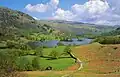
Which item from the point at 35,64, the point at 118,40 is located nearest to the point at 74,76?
the point at 35,64

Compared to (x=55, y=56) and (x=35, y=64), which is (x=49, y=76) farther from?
(x=55, y=56)

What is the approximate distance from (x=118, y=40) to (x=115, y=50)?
53472mm

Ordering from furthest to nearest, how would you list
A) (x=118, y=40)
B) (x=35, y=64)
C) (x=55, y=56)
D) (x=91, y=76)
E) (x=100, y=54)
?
(x=118, y=40), (x=55, y=56), (x=100, y=54), (x=35, y=64), (x=91, y=76)

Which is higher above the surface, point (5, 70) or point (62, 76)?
point (5, 70)

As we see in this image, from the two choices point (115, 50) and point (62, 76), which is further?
point (115, 50)

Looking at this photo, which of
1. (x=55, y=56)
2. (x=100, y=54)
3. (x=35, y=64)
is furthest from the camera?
(x=55, y=56)

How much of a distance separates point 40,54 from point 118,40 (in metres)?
61.9

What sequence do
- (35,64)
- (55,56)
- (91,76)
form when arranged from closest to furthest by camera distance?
(91,76), (35,64), (55,56)

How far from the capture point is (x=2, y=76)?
32281 millimetres

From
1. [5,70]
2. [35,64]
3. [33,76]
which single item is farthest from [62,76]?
[35,64]

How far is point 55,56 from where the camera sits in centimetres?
15275

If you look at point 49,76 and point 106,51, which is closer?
point 49,76

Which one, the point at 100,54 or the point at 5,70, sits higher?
the point at 5,70

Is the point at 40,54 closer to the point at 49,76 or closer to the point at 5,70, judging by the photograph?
the point at 49,76
